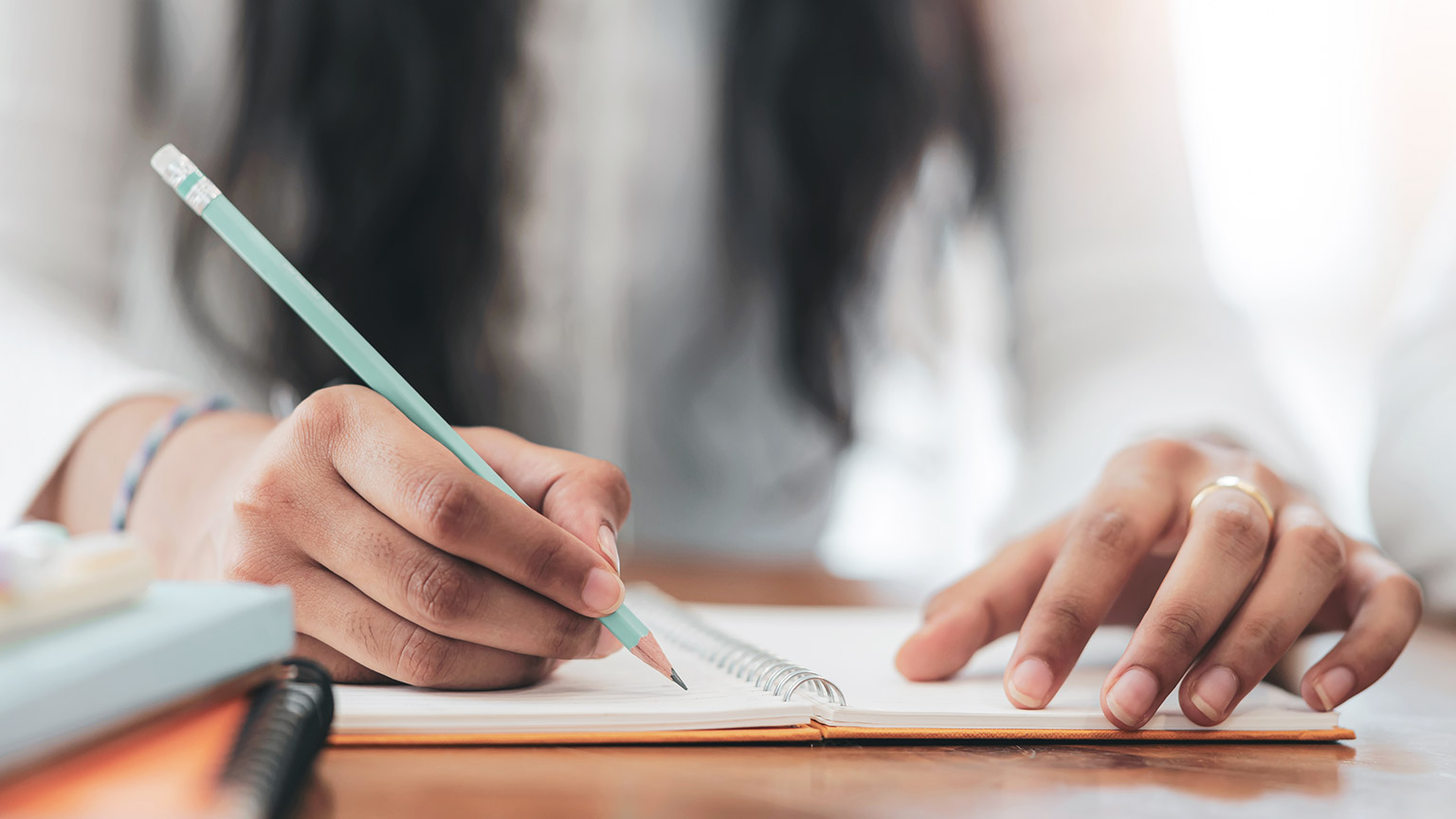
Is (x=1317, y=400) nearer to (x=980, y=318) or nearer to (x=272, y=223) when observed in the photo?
(x=980, y=318)

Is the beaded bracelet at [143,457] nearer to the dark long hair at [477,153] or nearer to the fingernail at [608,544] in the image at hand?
the fingernail at [608,544]

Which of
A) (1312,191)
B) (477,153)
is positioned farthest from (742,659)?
(1312,191)

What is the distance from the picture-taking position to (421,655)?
392 millimetres

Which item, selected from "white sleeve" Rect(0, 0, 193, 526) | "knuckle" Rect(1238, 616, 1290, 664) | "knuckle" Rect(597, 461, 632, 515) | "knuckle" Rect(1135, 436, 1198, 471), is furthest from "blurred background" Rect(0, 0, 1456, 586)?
"knuckle" Rect(597, 461, 632, 515)

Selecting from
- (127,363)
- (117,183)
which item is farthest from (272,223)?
(127,363)

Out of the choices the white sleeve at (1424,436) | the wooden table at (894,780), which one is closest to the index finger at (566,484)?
the wooden table at (894,780)

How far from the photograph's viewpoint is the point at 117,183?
1.15 metres

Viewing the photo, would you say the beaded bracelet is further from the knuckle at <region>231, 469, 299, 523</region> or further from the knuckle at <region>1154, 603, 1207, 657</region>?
the knuckle at <region>1154, 603, 1207, 657</region>

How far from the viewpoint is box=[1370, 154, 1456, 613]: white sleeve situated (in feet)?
2.60

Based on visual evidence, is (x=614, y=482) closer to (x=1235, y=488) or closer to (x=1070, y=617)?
(x=1070, y=617)

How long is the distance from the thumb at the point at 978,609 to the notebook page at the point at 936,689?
0.01 m

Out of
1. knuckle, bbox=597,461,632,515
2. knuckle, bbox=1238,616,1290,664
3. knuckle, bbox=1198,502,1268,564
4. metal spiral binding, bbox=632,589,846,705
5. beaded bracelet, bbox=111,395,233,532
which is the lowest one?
knuckle, bbox=1238,616,1290,664

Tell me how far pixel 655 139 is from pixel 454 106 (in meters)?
0.34

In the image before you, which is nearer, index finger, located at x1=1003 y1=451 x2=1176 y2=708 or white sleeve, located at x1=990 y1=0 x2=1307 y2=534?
index finger, located at x1=1003 y1=451 x2=1176 y2=708
